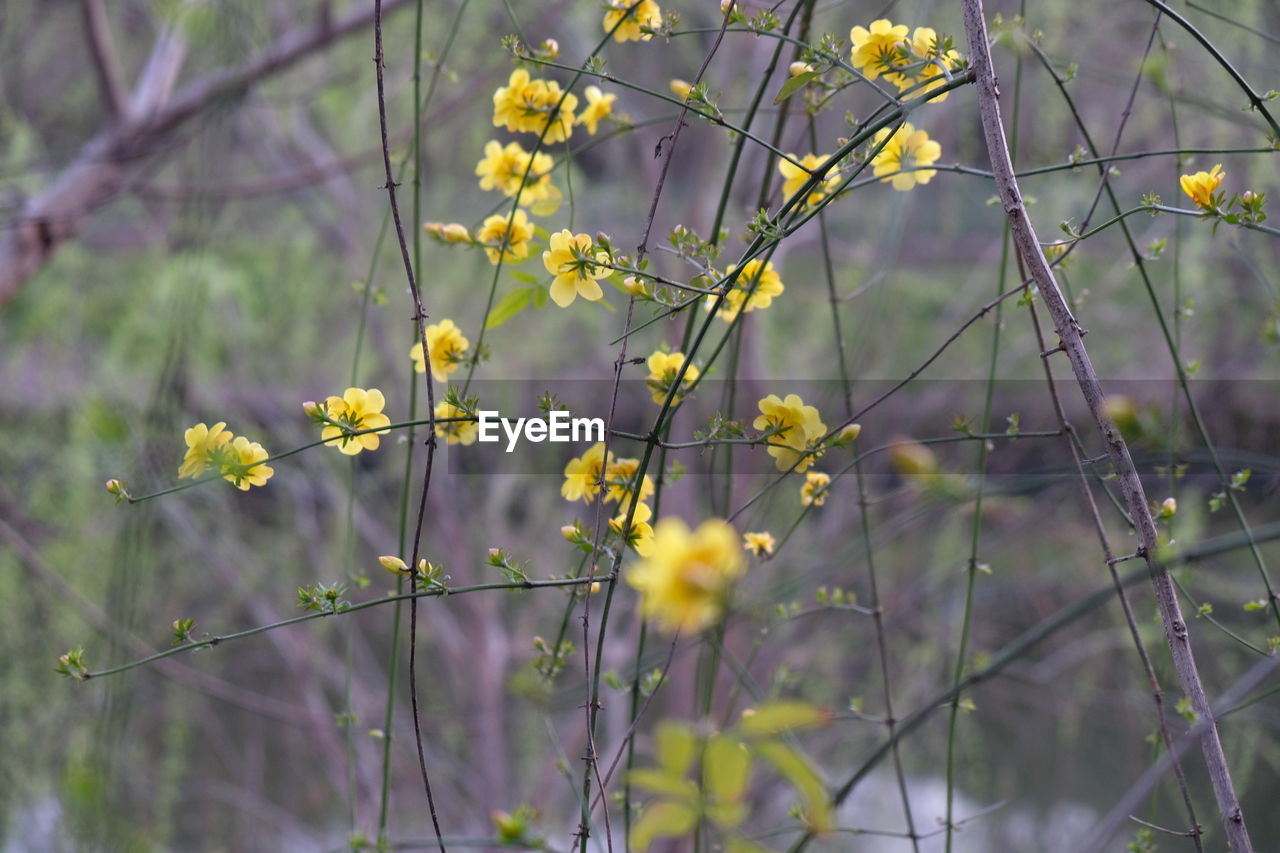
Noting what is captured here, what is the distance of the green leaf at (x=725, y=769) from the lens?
23cm

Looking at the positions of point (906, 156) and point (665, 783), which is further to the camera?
point (906, 156)

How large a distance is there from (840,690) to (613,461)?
110 inches

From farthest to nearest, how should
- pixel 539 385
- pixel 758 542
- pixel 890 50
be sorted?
pixel 539 385, pixel 758 542, pixel 890 50

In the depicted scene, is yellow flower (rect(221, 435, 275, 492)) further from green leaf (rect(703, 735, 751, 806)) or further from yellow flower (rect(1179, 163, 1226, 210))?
yellow flower (rect(1179, 163, 1226, 210))

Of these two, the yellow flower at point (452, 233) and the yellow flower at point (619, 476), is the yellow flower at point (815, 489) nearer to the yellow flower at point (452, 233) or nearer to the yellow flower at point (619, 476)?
the yellow flower at point (619, 476)

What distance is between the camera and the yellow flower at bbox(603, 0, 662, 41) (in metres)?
0.55

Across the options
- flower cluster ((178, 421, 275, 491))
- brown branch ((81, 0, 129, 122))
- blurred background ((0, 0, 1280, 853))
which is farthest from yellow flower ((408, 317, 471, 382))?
blurred background ((0, 0, 1280, 853))

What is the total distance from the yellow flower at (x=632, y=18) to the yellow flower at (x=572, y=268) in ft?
0.43

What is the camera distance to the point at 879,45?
0.54 meters

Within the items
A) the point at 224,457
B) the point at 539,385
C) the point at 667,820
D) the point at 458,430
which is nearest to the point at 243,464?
the point at 224,457

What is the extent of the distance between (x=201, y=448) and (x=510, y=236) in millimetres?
220

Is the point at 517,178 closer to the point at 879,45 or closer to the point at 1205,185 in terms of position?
the point at 879,45

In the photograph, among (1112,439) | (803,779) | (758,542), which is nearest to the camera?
(803,779)

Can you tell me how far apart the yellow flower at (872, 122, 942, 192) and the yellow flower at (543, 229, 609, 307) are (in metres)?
0.20
